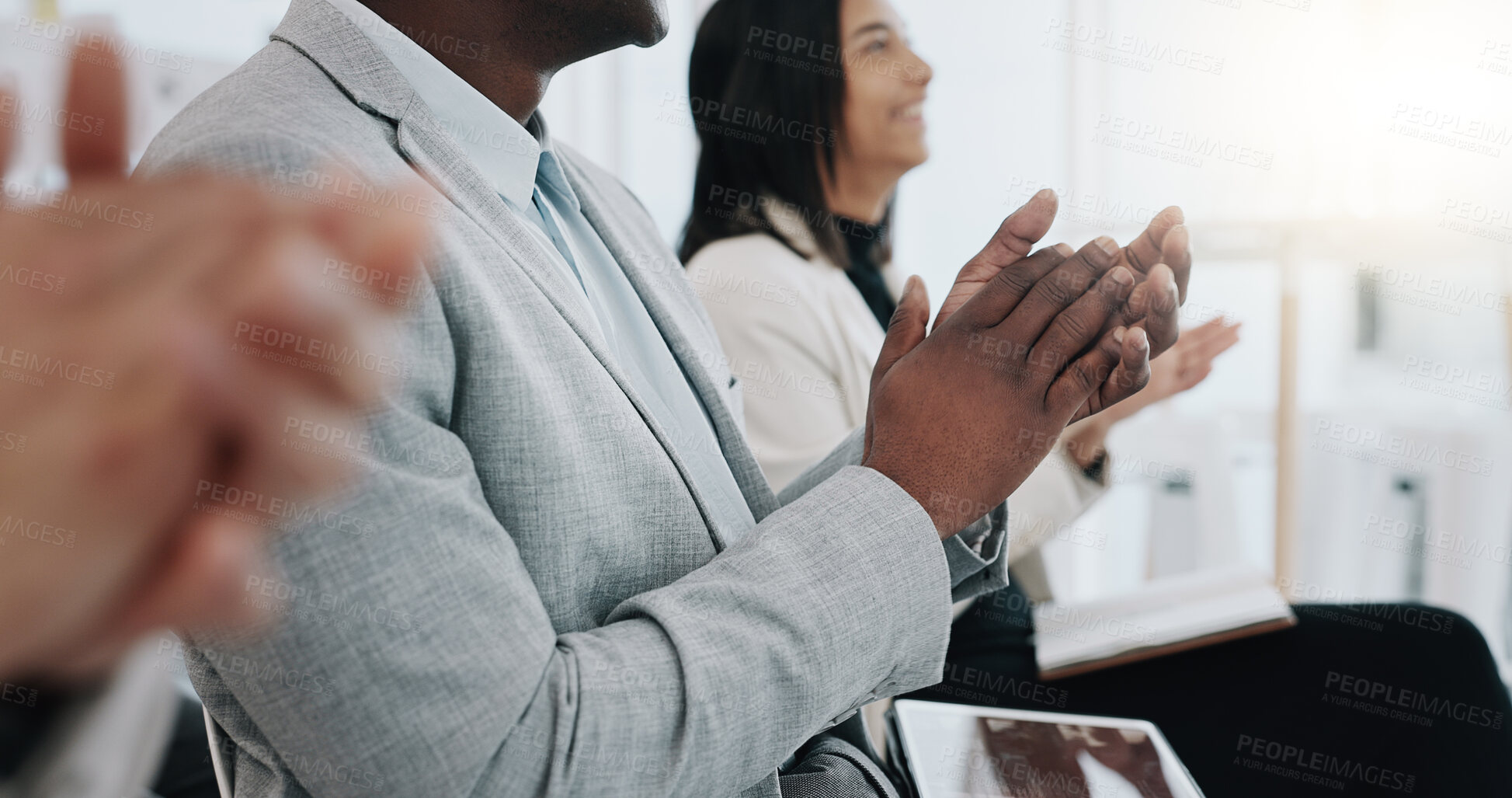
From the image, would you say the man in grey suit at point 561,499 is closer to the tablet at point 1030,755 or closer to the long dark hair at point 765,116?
the tablet at point 1030,755

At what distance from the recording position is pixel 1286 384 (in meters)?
2.08

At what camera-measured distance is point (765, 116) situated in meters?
1.41

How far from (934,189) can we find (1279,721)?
1918 millimetres

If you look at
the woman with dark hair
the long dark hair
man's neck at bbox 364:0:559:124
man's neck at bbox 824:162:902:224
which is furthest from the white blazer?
man's neck at bbox 364:0:559:124

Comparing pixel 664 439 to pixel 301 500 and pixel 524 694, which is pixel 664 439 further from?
pixel 301 500

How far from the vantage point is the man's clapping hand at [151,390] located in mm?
77

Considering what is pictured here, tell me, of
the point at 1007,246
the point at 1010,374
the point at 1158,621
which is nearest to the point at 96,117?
the point at 1010,374

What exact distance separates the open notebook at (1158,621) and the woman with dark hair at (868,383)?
0.03 m

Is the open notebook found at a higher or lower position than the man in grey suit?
lower

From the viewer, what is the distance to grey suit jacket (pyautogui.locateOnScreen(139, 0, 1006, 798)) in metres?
0.43

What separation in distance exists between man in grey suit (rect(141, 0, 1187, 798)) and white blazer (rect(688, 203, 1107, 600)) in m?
0.45

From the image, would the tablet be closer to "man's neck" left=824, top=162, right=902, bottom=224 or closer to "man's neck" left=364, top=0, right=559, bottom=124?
"man's neck" left=364, top=0, right=559, bottom=124

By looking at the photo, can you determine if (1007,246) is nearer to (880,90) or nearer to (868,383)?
(868,383)

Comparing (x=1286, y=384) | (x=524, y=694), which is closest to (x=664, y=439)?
(x=524, y=694)
